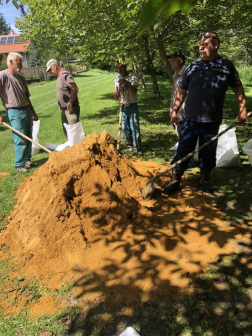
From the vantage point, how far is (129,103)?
593 cm

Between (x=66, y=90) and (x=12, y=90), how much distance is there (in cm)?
105

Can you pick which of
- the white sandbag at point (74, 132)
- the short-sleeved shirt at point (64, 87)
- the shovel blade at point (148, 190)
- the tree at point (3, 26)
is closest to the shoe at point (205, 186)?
the shovel blade at point (148, 190)

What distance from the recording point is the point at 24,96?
5586 millimetres

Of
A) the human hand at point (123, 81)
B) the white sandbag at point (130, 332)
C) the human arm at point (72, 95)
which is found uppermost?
the human hand at point (123, 81)

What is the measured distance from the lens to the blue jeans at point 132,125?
6.02 meters

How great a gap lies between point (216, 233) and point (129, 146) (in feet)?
12.0

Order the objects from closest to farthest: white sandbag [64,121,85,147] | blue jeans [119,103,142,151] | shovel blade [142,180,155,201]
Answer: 1. shovel blade [142,180,155,201]
2. white sandbag [64,121,85,147]
3. blue jeans [119,103,142,151]

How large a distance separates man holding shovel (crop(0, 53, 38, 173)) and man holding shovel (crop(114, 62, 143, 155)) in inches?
77.2

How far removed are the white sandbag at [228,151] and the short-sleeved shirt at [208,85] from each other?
4.75 ft

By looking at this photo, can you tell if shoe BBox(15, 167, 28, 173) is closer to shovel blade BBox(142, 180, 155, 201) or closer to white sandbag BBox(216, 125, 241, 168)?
shovel blade BBox(142, 180, 155, 201)

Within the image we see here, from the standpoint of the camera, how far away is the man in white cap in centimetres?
538

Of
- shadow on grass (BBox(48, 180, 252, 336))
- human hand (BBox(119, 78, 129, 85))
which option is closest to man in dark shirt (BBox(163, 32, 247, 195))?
shadow on grass (BBox(48, 180, 252, 336))

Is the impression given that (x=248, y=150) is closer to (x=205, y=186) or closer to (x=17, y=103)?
(x=205, y=186)

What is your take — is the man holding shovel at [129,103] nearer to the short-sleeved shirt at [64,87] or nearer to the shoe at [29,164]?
the short-sleeved shirt at [64,87]
